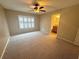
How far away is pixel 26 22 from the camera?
656 centimetres

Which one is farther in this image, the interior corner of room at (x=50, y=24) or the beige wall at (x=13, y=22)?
the beige wall at (x=13, y=22)

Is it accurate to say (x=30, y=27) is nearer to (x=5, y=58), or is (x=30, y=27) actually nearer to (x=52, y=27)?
(x=52, y=27)

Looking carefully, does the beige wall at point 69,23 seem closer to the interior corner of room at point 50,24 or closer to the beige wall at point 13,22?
the interior corner of room at point 50,24

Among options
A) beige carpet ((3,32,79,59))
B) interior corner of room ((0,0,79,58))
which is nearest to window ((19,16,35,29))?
interior corner of room ((0,0,79,58))

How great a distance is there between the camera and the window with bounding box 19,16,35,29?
20.1 ft

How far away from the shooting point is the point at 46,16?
21.2ft

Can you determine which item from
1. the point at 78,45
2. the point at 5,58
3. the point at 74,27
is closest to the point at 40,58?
the point at 5,58

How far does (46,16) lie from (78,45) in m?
4.23

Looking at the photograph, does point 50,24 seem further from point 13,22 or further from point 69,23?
point 13,22

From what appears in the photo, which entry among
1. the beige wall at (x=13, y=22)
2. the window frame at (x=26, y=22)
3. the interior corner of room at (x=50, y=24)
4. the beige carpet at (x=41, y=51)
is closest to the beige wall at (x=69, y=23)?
the interior corner of room at (x=50, y=24)

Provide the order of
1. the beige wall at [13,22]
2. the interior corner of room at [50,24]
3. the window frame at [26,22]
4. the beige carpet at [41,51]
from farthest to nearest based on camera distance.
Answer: the window frame at [26,22] → the beige wall at [13,22] → the interior corner of room at [50,24] → the beige carpet at [41,51]

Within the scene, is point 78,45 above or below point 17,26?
below

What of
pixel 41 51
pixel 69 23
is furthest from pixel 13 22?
pixel 69 23

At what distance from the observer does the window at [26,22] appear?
20.1 ft
